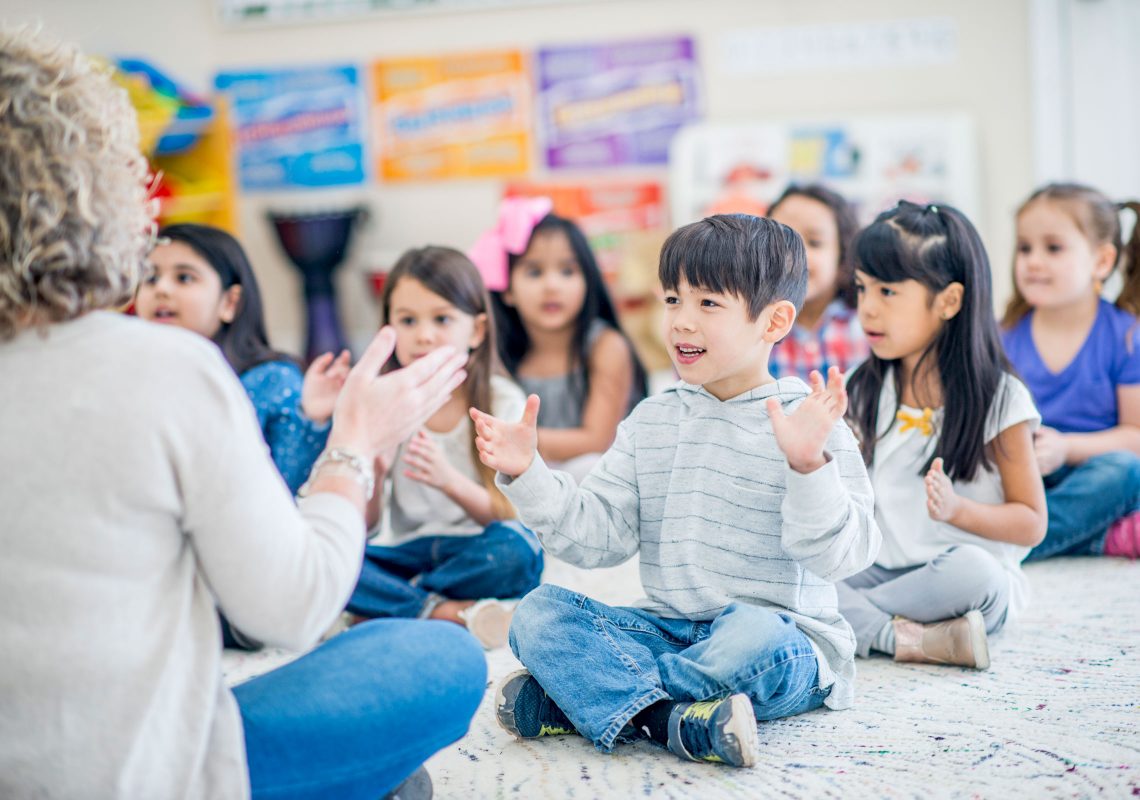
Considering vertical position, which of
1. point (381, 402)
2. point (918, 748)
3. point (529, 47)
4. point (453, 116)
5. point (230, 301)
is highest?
point (529, 47)

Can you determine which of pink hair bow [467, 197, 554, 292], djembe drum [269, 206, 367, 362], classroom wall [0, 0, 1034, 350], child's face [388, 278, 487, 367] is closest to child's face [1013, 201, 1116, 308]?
pink hair bow [467, 197, 554, 292]

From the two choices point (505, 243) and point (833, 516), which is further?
point (505, 243)

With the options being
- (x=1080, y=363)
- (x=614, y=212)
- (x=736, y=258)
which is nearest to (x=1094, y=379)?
(x=1080, y=363)

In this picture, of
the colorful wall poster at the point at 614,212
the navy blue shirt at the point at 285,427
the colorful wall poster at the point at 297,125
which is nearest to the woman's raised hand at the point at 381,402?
the navy blue shirt at the point at 285,427

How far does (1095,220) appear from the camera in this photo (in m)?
2.09

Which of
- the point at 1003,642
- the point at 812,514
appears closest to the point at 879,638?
the point at 1003,642

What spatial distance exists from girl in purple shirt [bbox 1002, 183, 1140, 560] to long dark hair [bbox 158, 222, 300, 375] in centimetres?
130

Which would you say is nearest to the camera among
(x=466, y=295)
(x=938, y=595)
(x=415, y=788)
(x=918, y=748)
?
(x=415, y=788)

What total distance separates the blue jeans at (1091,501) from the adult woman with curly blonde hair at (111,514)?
1398 mm

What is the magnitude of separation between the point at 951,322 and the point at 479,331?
2.41ft

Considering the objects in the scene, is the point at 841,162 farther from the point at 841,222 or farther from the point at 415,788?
the point at 415,788

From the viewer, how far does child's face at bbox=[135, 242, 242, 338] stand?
6.23ft

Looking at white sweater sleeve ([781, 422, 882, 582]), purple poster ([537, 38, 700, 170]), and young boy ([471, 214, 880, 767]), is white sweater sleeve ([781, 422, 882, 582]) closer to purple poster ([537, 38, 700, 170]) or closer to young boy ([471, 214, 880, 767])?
young boy ([471, 214, 880, 767])

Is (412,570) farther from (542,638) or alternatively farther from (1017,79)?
(1017,79)
